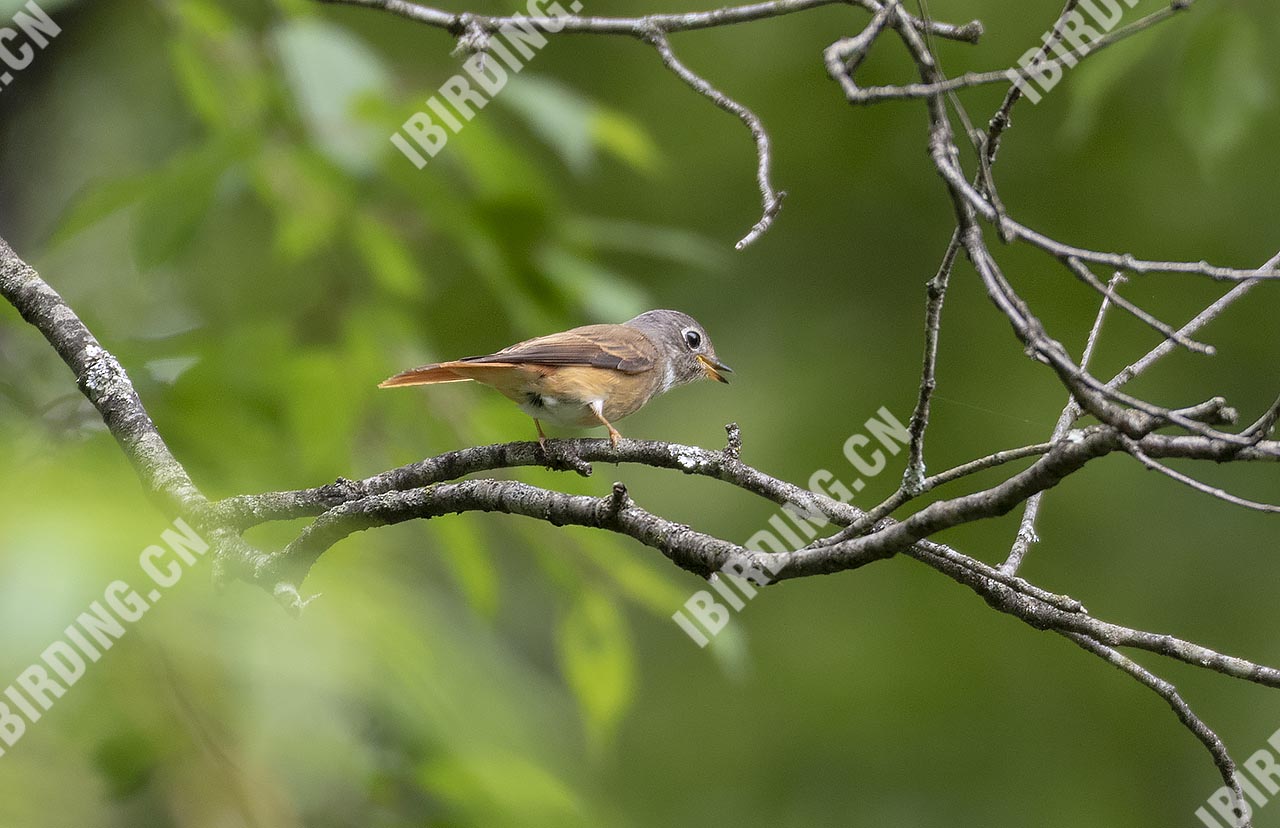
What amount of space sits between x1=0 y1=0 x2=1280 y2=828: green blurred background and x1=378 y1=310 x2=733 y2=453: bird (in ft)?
0.55

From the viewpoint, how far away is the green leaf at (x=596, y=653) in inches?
179

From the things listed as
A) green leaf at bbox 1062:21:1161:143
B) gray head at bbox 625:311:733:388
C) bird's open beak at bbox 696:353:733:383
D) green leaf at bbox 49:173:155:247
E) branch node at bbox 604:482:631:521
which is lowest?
branch node at bbox 604:482:631:521

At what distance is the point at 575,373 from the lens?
4.72 m

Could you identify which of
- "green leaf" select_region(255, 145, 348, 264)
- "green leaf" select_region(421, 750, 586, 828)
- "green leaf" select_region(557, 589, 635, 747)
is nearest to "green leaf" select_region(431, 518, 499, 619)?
"green leaf" select_region(557, 589, 635, 747)

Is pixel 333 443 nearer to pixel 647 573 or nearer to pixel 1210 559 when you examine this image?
pixel 647 573

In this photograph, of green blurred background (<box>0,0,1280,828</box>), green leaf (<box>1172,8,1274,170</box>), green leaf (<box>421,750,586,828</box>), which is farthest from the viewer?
green leaf (<box>1172,8,1274,170</box>)

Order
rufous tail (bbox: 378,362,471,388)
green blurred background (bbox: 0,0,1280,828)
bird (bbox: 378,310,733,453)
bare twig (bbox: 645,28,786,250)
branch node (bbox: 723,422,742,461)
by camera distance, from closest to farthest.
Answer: bare twig (bbox: 645,28,786,250)
branch node (bbox: 723,422,742,461)
green blurred background (bbox: 0,0,1280,828)
rufous tail (bbox: 378,362,471,388)
bird (bbox: 378,310,733,453)

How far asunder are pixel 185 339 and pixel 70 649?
187cm

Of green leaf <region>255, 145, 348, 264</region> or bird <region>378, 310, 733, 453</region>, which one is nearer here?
bird <region>378, 310, 733, 453</region>

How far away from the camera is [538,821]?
11.0 feet

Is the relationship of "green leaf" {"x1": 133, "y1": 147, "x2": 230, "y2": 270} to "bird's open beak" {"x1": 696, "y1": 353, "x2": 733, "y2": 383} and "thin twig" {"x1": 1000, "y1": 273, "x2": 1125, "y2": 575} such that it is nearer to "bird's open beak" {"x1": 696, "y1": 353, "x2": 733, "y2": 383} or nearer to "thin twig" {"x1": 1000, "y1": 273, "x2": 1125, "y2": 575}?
"bird's open beak" {"x1": 696, "y1": 353, "x2": 733, "y2": 383}

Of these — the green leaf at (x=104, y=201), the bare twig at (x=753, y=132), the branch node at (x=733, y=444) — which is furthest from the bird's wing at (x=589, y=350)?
the bare twig at (x=753, y=132)

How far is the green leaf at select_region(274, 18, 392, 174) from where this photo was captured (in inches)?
164

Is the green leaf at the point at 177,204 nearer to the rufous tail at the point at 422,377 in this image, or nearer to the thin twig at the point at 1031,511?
the rufous tail at the point at 422,377
